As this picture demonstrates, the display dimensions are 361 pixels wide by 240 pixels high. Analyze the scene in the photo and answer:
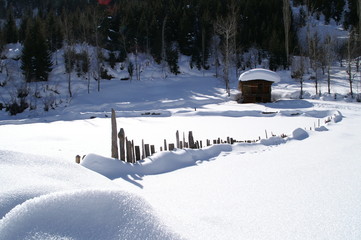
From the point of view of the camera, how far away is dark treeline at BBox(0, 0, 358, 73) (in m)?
40.9

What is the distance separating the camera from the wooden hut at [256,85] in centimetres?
2484

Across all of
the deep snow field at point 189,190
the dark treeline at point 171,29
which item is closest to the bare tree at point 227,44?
the dark treeline at point 171,29

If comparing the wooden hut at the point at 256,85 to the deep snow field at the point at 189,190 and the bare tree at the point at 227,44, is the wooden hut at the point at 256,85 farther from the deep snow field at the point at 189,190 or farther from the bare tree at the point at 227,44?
the deep snow field at the point at 189,190

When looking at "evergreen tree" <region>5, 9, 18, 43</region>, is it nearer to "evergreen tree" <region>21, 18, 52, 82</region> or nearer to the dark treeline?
the dark treeline

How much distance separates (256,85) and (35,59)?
27320 mm

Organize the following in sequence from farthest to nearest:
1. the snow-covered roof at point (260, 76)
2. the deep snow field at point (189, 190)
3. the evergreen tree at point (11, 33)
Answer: the evergreen tree at point (11, 33) → the snow-covered roof at point (260, 76) → the deep snow field at point (189, 190)

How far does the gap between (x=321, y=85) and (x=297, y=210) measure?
1217 inches

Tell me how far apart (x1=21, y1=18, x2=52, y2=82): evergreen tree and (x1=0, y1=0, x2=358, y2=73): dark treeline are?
19.5ft

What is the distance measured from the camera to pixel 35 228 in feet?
6.21

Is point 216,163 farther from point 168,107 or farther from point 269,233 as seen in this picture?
point 168,107

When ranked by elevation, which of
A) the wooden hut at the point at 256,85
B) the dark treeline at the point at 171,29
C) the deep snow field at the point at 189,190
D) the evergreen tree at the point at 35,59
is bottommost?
the deep snow field at the point at 189,190

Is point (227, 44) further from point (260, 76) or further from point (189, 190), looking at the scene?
point (189, 190)

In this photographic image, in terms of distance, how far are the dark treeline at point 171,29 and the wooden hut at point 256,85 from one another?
15782mm

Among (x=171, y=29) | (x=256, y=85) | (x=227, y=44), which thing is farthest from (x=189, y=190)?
(x=171, y=29)
